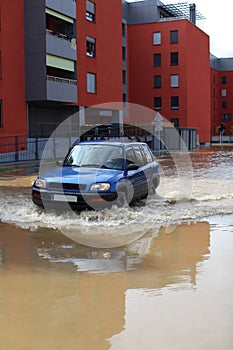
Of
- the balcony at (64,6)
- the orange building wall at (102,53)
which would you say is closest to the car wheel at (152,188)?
the balcony at (64,6)

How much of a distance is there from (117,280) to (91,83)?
36224 mm

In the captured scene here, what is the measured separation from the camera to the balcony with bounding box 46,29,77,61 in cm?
3475

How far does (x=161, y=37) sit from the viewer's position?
64.8 m

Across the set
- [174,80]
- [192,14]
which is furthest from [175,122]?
[192,14]

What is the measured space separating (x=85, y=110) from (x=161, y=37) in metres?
28.2

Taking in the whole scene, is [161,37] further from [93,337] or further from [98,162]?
[93,337]

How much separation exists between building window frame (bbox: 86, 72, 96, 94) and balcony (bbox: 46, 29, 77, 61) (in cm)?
274

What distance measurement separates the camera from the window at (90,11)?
40.6 m

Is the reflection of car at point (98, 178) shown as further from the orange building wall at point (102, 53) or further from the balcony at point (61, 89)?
the orange building wall at point (102, 53)

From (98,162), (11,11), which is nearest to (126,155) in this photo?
(98,162)

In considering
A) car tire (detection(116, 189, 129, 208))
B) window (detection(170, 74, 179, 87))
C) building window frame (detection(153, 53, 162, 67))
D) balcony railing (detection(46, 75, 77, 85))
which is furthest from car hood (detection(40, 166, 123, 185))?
building window frame (detection(153, 53, 162, 67))

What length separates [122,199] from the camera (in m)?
10.6

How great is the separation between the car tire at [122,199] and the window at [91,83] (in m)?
30.9

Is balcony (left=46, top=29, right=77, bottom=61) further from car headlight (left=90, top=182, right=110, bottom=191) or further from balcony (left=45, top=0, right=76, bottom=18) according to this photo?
car headlight (left=90, top=182, right=110, bottom=191)
